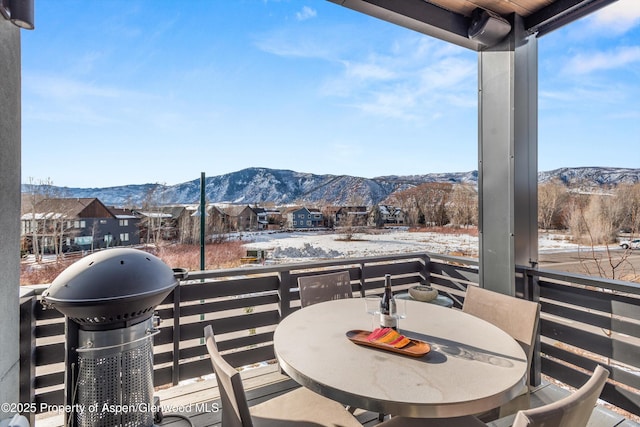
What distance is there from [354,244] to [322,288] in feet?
5.81

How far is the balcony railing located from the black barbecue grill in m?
0.65

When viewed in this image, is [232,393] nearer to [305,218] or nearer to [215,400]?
[215,400]

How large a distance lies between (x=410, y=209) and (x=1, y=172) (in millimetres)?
4186

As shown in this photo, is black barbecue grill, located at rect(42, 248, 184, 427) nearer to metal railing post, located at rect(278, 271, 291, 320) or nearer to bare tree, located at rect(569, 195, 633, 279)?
metal railing post, located at rect(278, 271, 291, 320)

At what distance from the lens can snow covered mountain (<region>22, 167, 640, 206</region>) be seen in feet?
9.51

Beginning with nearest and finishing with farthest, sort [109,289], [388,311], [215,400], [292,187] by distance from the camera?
[109,289] < [388,311] < [215,400] < [292,187]

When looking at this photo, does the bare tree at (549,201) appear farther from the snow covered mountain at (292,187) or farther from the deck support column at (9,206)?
the deck support column at (9,206)

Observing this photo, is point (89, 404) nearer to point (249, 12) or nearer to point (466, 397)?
point (466, 397)

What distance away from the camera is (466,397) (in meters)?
0.95

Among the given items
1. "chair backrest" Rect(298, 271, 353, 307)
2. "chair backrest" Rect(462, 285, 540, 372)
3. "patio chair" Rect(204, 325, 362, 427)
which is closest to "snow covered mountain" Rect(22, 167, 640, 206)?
"chair backrest" Rect(462, 285, 540, 372)

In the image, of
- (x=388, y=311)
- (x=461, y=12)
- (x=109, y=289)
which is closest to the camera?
(x=109, y=289)

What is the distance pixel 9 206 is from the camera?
147 cm

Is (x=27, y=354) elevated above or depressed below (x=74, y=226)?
below

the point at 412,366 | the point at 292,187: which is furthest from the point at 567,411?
the point at 292,187
